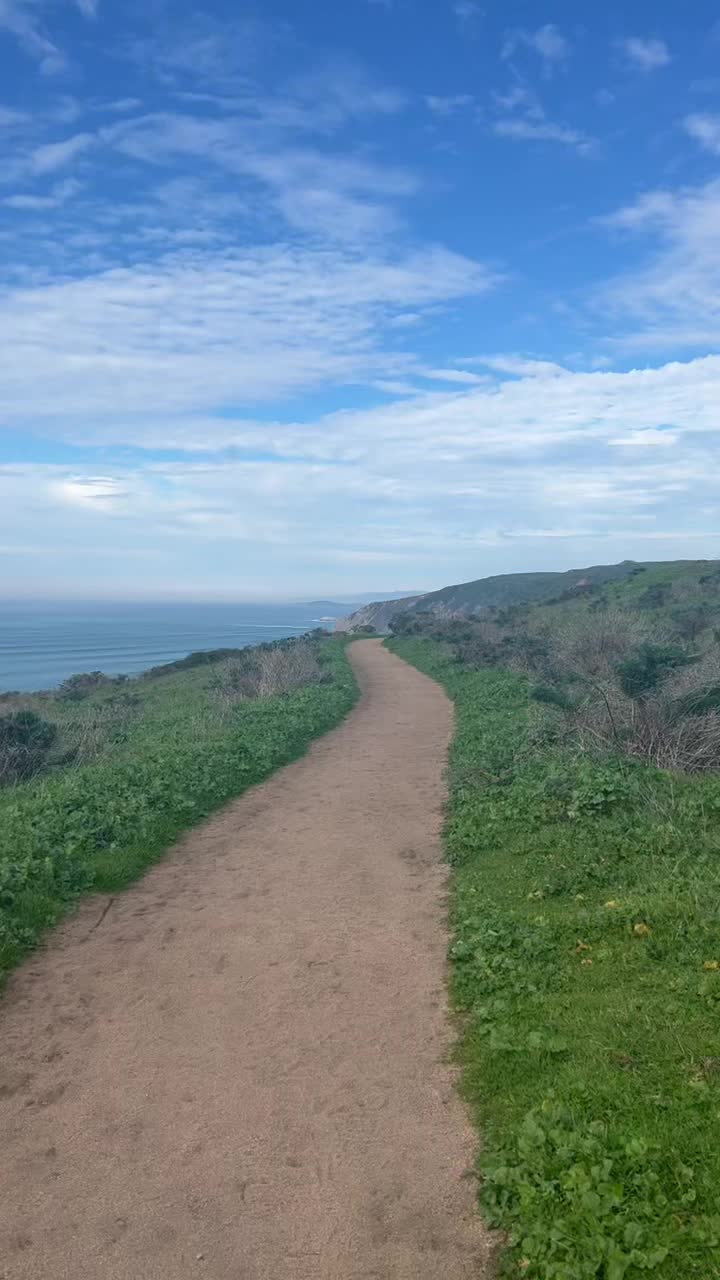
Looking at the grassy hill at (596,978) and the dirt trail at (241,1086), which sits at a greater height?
the grassy hill at (596,978)

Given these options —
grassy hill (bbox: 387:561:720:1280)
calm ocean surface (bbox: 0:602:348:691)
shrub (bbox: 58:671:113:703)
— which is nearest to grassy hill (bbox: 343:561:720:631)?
calm ocean surface (bbox: 0:602:348:691)

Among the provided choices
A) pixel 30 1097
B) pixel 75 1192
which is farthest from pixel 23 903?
pixel 75 1192

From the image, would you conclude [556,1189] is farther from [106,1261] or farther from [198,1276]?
[106,1261]

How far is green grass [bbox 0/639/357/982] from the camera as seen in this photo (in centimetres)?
843

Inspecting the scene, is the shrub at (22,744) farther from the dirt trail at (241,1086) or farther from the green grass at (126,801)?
the dirt trail at (241,1086)

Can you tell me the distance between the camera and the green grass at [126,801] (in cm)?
843

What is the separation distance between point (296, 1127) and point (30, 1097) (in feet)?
5.64

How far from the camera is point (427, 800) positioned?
12719 mm

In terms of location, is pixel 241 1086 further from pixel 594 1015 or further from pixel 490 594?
pixel 490 594

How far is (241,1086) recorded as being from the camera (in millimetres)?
5367

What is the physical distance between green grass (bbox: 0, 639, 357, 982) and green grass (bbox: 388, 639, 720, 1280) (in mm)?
3714

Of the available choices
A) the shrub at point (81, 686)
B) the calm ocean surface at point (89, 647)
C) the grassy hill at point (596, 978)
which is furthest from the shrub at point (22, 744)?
the calm ocean surface at point (89, 647)

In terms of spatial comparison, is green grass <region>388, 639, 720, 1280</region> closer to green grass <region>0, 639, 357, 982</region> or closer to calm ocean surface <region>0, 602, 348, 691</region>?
green grass <region>0, 639, 357, 982</region>

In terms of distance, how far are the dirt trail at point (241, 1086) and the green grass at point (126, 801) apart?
41 centimetres
